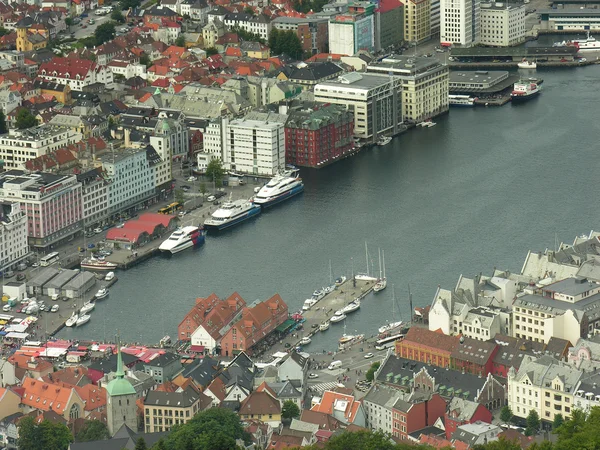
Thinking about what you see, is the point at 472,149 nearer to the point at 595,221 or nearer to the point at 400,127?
the point at 400,127

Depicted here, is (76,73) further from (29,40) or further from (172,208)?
(172,208)

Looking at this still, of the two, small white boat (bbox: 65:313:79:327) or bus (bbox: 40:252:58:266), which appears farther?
bus (bbox: 40:252:58:266)

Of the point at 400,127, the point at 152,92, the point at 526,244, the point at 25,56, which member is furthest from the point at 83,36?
the point at 526,244

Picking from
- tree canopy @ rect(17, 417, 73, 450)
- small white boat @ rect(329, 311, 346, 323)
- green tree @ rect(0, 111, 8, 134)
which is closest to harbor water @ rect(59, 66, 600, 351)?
small white boat @ rect(329, 311, 346, 323)

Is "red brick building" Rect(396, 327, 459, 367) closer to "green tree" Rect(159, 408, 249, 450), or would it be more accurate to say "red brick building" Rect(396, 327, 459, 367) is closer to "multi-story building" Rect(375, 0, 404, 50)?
"green tree" Rect(159, 408, 249, 450)

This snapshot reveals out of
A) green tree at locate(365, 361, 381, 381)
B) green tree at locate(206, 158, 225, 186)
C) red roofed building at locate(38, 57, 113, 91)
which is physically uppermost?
red roofed building at locate(38, 57, 113, 91)

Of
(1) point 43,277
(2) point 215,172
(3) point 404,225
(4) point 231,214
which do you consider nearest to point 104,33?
(2) point 215,172

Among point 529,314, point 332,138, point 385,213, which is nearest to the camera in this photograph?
point 529,314
